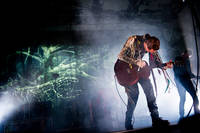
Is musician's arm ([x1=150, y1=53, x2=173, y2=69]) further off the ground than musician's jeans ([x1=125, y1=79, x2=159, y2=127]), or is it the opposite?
musician's arm ([x1=150, y1=53, x2=173, y2=69])

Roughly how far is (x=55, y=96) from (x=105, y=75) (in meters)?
2.44

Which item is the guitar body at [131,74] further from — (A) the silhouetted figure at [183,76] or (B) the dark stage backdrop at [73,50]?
(B) the dark stage backdrop at [73,50]

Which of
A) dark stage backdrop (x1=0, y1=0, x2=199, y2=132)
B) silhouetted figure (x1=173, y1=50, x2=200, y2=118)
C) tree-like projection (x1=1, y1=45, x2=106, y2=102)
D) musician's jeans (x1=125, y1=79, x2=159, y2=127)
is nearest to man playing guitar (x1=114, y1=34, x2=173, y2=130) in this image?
musician's jeans (x1=125, y1=79, x2=159, y2=127)

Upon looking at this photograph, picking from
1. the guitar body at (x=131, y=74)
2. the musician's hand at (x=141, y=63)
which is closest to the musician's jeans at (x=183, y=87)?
the guitar body at (x=131, y=74)

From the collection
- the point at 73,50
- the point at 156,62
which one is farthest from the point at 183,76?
the point at 73,50

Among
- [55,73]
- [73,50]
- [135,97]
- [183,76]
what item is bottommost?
[135,97]

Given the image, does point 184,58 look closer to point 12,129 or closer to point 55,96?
point 55,96

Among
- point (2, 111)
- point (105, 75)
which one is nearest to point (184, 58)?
point (105, 75)

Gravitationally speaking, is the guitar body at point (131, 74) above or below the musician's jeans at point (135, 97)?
above

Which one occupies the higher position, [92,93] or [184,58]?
[184,58]

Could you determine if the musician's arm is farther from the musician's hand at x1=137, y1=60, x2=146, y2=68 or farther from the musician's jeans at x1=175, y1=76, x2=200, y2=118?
the musician's jeans at x1=175, y1=76, x2=200, y2=118

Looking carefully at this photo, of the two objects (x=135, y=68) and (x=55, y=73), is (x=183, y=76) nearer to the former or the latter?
(x=135, y=68)

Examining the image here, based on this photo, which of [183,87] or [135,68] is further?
[183,87]

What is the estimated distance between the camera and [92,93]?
545 cm
